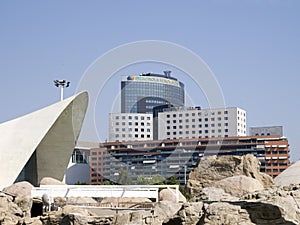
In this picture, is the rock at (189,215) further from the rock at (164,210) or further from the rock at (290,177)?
the rock at (290,177)

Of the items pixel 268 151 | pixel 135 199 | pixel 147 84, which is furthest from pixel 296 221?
pixel 268 151

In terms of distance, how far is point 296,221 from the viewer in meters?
9.24

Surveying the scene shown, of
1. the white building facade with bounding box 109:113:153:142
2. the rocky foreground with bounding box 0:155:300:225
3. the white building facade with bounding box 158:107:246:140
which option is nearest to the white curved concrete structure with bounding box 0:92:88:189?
the white building facade with bounding box 109:113:153:142

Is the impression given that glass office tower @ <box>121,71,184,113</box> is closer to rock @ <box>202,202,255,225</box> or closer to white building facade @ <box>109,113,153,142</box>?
white building facade @ <box>109,113,153,142</box>

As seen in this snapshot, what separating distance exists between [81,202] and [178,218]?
34.6 feet

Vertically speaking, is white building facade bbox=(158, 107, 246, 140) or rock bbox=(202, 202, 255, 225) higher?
white building facade bbox=(158, 107, 246, 140)

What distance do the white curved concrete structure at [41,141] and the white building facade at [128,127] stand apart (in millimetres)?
7995

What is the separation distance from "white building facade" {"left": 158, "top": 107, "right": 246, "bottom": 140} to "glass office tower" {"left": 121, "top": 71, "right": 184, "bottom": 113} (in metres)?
6.15

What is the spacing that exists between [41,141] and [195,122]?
49.4 m

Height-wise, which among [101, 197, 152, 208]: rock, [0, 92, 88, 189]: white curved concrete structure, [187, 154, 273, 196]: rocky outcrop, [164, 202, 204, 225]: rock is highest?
[0, 92, 88, 189]: white curved concrete structure

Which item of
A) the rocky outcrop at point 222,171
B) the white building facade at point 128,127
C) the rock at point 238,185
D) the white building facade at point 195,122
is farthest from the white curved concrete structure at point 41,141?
A: the white building facade at point 195,122

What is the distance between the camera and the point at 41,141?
40.5 metres

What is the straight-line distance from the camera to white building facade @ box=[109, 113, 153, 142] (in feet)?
183

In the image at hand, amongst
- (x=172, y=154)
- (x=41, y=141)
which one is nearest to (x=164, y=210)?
(x=41, y=141)
